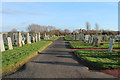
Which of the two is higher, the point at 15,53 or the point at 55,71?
the point at 15,53

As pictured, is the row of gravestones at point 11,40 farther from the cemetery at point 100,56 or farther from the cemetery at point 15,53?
the cemetery at point 100,56

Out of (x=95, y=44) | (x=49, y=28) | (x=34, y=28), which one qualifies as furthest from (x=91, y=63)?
(x=49, y=28)

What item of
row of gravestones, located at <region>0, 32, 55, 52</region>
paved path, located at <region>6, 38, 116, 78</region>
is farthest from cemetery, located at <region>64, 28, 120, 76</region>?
row of gravestones, located at <region>0, 32, 55, 52</region>

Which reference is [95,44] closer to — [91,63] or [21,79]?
[91,63]

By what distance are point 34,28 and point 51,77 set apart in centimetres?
7946

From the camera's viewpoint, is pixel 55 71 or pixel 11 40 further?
pixel 11 40

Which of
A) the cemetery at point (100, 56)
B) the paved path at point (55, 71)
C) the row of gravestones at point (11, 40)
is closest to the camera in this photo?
the paved path at point (55, 71)

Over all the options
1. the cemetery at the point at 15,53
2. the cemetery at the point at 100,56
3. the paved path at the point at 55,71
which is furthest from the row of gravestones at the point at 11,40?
the cemetery at the point at 100,56

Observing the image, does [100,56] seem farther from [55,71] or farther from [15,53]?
[15,53]

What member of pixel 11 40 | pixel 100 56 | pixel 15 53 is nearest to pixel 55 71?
pixel 100 56

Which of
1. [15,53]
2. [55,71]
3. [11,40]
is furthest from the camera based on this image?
[11,40]

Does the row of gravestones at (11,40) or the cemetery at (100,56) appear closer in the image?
the cemetery at (100,56)

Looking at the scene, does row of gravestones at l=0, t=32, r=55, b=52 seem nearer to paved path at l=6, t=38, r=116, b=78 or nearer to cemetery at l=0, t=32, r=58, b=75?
cemetery at l=0, t=32, r=58, b=75

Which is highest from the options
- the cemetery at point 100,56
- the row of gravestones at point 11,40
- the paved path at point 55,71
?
the row of gravestones at point 11,40
